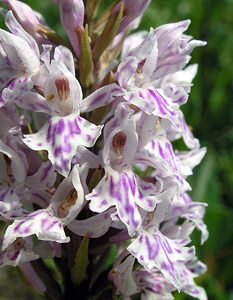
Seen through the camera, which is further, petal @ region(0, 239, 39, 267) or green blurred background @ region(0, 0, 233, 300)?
green blurred background @ region(0, 0, 233, 300)

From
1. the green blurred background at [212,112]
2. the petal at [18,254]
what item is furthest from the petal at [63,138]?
the green blurred background at [212,112]

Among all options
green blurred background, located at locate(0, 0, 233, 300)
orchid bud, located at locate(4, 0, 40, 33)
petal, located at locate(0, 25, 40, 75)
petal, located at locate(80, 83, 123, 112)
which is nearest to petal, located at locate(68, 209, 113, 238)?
petal, located at locate(80, 83, 123, 112)

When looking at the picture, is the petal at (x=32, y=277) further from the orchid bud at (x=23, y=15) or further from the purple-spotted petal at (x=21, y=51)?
the orchid bud at (x=23, y=15)

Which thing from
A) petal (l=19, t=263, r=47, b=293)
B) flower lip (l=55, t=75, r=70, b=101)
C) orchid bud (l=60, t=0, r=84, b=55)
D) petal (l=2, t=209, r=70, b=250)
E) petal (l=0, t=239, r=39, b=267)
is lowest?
petal (l=19, t=263, r=47, b=293)

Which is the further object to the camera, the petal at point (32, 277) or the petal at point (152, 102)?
the petal at point (32, 277)

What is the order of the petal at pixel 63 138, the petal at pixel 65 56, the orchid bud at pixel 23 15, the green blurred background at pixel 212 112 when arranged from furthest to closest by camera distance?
the green blurred background at pixel 212 112 → the orchid bud at pixel 23 15 → the petal at pixel 65 56 → the petal at pixel 63 138

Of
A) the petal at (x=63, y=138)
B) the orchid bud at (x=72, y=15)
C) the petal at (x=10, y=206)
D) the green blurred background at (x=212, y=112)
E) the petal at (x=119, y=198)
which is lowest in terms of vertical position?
the green blurred background at (x=212, y=112)

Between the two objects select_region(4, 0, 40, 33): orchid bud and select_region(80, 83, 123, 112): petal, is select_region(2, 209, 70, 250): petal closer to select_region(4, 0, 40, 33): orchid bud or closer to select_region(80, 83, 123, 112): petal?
select_region(80, 83, 123, 112): petal

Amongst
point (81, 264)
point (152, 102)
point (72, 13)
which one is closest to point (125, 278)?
point (81, 264)
